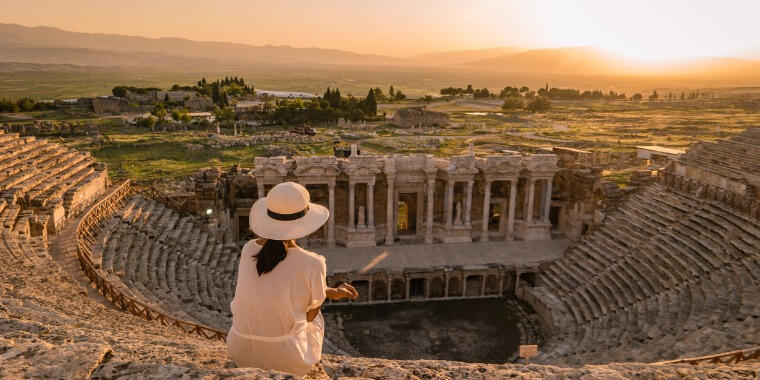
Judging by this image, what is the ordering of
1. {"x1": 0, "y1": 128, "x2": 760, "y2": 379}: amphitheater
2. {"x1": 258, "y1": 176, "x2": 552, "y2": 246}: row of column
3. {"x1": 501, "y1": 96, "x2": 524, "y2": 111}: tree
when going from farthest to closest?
{"x1": 501, "y1": 96, "x2": 524, "y2": 111}: tree < {"x1": 258, "y1": 176, "x2": 552, "y2": 246}: row of column < {"x1": 0, "y1": 128, "x2": 760, "y2": 379}: amphitheater

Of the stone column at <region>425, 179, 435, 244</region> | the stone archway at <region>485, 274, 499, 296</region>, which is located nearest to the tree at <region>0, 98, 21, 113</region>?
the stone column at <region>425, 179, 435, 244</region>

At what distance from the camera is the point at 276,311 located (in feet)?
17.3

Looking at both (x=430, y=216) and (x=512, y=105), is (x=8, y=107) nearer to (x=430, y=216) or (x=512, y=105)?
(x=430, y=216)

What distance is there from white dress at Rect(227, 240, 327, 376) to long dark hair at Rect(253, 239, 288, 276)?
0.16 feet

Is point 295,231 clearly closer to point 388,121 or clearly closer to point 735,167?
point 735,167

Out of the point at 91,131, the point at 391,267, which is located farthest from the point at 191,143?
the point at 391,267

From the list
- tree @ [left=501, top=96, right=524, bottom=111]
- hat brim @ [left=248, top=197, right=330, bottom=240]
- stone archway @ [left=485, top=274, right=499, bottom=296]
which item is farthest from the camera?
tree @ [left=501, top=96, right=524, bottom=111]

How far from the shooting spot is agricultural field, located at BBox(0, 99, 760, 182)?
173ft

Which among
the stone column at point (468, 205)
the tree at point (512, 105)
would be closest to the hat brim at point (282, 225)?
the stone column at point (468, 205)

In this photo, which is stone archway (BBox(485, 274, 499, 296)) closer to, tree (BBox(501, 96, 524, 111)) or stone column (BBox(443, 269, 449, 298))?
stone column (BBox(443, 269, 449, 298))

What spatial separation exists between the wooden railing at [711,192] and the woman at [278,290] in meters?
19.9

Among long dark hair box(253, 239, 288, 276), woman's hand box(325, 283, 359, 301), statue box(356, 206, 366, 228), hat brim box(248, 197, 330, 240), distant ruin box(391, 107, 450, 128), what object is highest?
hat brim box(248, 197, 330, 240)

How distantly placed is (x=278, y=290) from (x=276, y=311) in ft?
0.67

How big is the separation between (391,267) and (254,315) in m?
18.7
